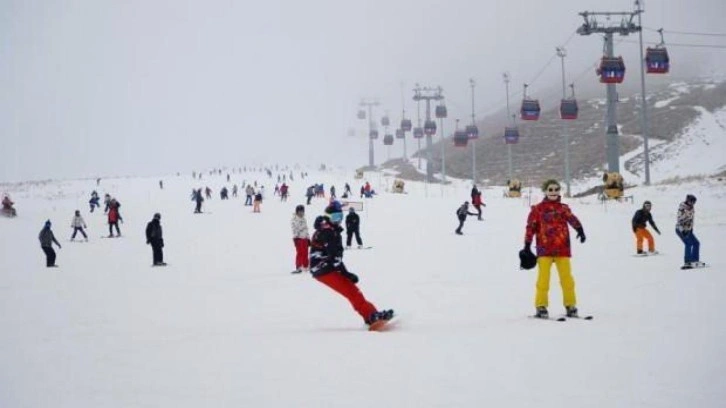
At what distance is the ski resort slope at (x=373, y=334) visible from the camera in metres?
5.34

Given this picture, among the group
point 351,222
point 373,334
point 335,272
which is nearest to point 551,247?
point 373,334

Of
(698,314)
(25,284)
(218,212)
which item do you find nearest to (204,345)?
(698,314)

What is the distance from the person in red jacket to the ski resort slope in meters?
0.43

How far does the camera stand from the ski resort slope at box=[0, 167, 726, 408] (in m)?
5.34

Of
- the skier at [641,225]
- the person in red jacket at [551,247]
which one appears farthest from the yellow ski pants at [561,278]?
the skier at [641,225]

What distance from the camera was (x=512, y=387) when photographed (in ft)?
17.6

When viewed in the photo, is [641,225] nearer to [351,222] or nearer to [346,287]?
[351,222]

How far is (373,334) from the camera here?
25.7ft

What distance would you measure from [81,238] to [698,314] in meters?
30.6

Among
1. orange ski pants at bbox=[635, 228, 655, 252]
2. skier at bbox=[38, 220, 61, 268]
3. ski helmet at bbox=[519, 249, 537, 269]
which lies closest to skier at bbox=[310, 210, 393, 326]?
ski helmet at bbox=[519, 249, 537, 269]

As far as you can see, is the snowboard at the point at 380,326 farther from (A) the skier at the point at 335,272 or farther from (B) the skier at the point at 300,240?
(B) the skier at the point at 300,240

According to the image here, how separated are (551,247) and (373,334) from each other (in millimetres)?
2751

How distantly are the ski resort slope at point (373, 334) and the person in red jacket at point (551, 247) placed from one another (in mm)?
428

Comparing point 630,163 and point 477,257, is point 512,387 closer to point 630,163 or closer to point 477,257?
point 477,257
